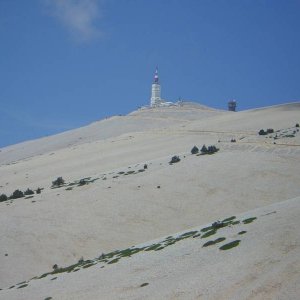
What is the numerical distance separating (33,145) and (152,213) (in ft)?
333

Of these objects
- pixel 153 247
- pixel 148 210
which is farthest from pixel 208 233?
pixel 148 210

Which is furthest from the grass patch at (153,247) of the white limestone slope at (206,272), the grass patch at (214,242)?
the grass patch at (214,242)

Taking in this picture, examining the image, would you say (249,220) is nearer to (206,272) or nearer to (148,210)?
(206,272)

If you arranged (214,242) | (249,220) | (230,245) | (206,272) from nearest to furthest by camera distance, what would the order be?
(206,272) → (230,245) → (214,242) → (249,220)

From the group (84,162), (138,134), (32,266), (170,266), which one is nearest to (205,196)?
(32,266)

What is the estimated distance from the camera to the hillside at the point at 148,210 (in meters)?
22.3

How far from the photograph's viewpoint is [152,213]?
151 ft

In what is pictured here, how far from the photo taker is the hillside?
2234 cm

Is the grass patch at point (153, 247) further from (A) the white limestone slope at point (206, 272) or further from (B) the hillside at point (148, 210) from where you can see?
(B) the hillside at point (148, 210)

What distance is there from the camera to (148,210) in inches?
1841

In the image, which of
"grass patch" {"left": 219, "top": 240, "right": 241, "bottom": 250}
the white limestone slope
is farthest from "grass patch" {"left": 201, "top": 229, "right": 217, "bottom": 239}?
"grass patch" {"left": 219, "top": 240, "right": 241, "bottom": 250}

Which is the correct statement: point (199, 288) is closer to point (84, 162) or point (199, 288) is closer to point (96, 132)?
point (84, 162)

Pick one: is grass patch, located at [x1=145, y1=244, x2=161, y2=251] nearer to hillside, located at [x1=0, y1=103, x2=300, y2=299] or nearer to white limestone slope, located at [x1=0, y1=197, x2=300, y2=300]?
white limestone slope, located at [x1=0, y1=197, x2=300, y2=300]

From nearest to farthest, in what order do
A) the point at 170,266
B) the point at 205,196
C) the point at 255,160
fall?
the point at 170,266
the point at 205,196
the point at 255,160
